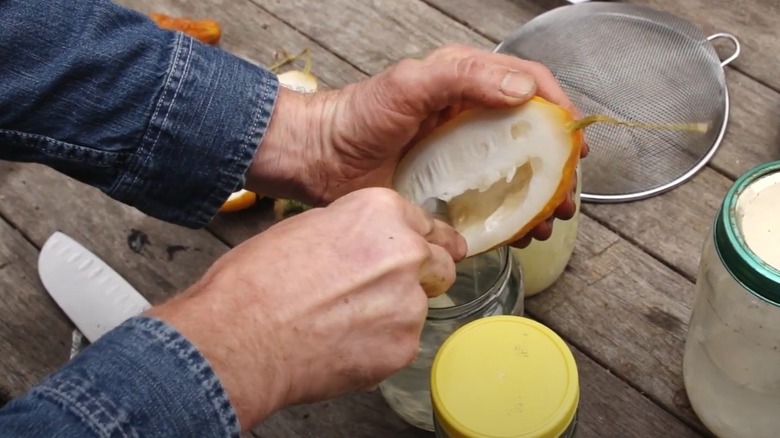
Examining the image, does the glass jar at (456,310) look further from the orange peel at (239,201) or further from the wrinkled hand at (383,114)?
the orange peel at (239,201)

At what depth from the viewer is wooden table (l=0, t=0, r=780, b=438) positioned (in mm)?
680

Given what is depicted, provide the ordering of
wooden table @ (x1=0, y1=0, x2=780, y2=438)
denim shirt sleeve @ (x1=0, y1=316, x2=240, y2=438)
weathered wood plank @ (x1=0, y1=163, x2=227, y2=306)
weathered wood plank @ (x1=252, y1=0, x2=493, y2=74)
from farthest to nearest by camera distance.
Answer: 1. weathered wood plank @ (x1=252, y1=0, x2=493, y2=74)
2. weathered wood plank @ (x1=0, y1=163, x2=227, y2=306)
3. wooden table @ (x1=0, y1=0, x2=780, y2=438)
4. denim shirt sleeve @ (x1=0, y1=316, x2=240, y2=438)

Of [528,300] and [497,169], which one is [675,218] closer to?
[528,300]

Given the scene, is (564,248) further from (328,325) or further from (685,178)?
(328,325)

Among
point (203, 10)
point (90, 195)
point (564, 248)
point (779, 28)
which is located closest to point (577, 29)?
point (779, 28)

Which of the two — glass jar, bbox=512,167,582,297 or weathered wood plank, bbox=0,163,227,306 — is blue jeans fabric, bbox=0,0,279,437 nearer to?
weathered wood plank, bbox=0,163,227,306

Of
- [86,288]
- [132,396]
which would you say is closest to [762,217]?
[132,396]

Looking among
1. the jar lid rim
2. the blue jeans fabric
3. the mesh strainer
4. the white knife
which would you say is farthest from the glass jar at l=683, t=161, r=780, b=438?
the white knife

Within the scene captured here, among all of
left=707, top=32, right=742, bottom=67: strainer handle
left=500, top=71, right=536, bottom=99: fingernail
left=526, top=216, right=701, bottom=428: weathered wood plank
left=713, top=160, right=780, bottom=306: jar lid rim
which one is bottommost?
left=526, top=216, right=701, bottom=428: weathered wood plank

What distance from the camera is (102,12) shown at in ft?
1.99

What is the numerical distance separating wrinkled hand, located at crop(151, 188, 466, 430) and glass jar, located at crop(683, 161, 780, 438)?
0.60 ft

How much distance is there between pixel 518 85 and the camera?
553 mm

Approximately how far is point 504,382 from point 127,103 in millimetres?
322

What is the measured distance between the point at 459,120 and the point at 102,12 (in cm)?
26
